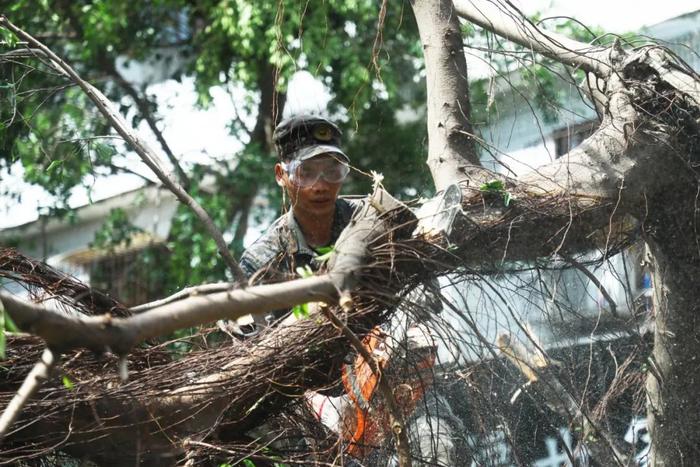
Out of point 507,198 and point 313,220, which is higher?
point 313,220

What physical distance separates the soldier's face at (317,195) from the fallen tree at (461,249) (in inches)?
18.1

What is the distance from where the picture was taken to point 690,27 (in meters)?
7.59

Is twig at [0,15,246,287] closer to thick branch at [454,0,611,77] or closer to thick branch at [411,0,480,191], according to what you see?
thick branch at [411,0,480,191]

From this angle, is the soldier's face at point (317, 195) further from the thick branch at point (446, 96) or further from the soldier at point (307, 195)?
the thick branch at point (446, 96)

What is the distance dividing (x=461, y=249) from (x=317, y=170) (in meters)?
0.95

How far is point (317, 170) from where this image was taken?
4562 mm

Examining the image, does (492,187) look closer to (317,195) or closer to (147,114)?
(317,195)

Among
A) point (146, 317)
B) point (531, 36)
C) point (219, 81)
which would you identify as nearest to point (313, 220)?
point (531, 36)

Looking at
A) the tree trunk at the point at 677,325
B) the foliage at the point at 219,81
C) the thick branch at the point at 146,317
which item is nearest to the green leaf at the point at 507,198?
the tree trunk at the point at 677,325

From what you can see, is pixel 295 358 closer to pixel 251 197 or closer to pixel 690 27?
pixel 690 27

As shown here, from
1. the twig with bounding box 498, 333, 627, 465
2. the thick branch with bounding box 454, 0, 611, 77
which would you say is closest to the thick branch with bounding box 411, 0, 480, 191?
the thick branch with bounding box 454, 0, 611, 77

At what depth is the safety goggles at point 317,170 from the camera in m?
4.54

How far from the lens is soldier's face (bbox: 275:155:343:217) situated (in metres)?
4.52

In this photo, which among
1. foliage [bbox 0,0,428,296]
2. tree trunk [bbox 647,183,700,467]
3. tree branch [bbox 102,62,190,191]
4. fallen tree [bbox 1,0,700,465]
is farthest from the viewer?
tree branch [bbox 102,62,190,191]
